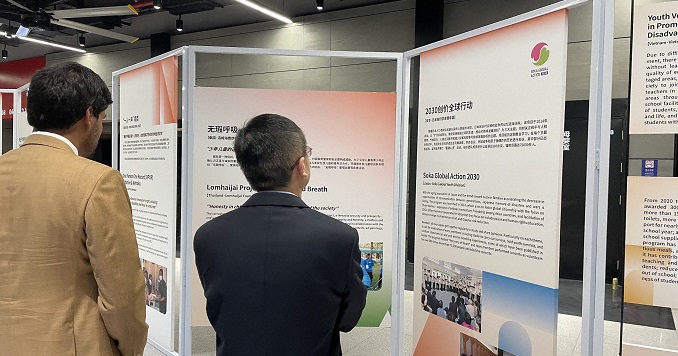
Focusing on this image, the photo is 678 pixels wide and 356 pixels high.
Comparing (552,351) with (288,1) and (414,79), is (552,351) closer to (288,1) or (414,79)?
(414,79)

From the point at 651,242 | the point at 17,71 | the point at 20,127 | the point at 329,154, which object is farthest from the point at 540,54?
the point at 17,71

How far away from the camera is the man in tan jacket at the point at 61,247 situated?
1340 mm

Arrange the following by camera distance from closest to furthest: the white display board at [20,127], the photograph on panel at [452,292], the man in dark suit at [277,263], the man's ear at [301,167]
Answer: the man in dark suit at [277,263], the man's ear at [301,167], the photograph on panel at [452,292], the white display board at [20,127]

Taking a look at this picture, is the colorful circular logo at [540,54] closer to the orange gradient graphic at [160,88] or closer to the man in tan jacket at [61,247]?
the man in tan jacket at [61,247]

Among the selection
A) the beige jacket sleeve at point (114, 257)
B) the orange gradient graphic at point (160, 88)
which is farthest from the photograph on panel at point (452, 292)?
the orange gradient graphic at point (160, 88)

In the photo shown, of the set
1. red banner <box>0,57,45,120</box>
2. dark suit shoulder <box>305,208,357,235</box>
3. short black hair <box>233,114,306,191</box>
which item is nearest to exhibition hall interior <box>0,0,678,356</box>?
dark suit shoulder <box>305,208,357,235</box>

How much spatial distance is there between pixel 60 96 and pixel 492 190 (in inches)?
60.8

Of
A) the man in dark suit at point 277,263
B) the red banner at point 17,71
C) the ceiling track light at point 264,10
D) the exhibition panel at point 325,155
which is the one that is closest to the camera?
the man in dark suit at point 277,263

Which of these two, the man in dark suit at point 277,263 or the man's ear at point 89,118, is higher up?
the man's ear at point 89,118

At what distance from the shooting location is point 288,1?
8367mm

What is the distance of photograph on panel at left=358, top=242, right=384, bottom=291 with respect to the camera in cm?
302

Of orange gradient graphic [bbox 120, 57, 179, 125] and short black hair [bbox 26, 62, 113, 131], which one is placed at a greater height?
orange gradient graphic [bbox 120, 57, 179, 125]

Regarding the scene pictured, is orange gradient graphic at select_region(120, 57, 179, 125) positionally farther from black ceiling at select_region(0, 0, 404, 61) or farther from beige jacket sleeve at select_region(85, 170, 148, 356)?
black ceiling at select_region(0, 0, 404, 61)

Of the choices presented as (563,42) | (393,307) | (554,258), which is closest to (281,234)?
(554,258)
